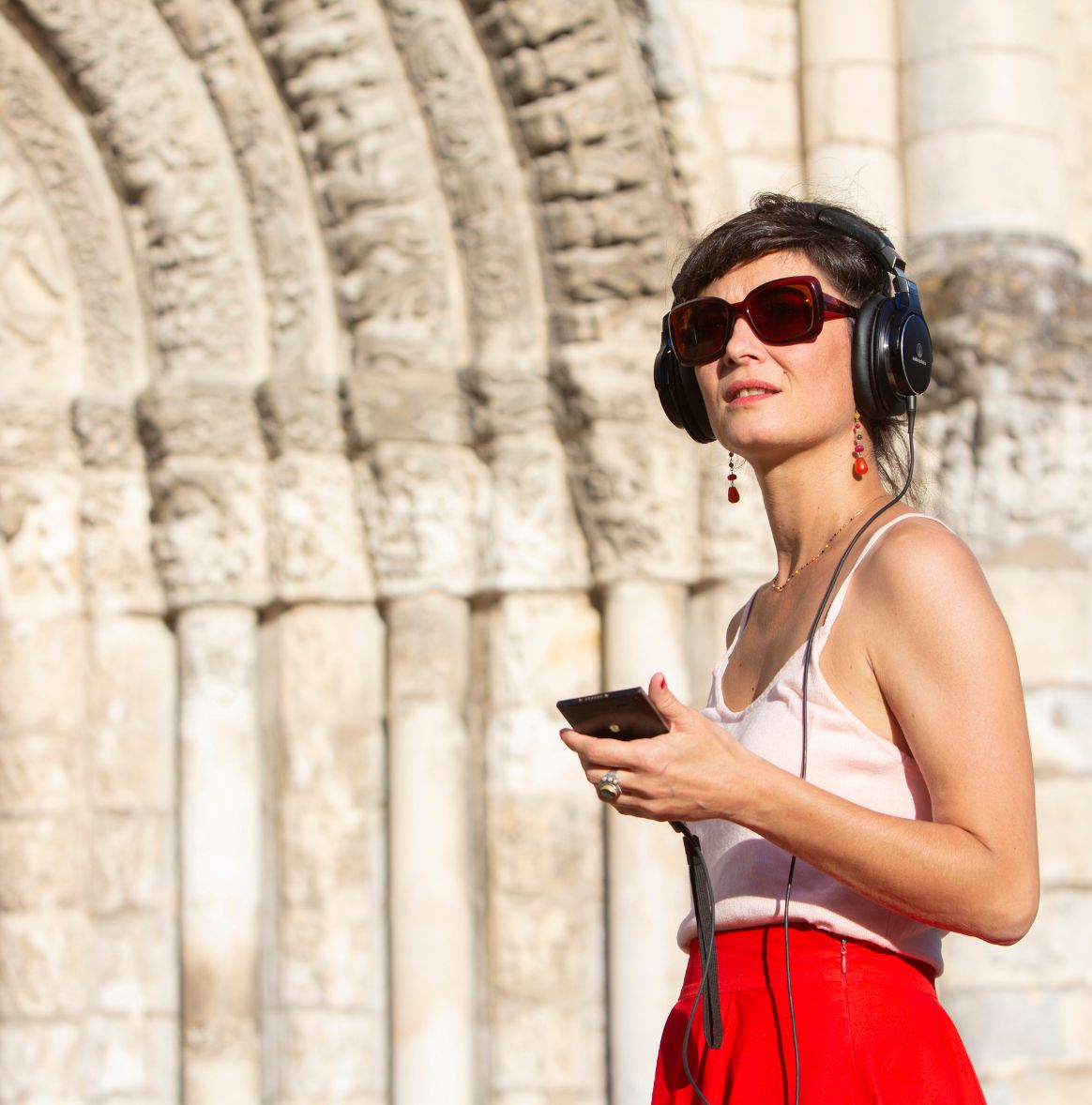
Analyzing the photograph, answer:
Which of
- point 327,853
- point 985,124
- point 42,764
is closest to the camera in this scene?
point 985,124

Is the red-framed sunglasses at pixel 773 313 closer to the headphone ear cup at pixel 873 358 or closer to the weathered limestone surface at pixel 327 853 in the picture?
the headphone ear cup at pixel 873 358

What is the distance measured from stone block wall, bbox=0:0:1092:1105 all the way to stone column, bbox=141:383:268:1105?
11 millimetres

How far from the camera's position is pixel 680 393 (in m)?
1.80

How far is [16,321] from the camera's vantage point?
4.60m

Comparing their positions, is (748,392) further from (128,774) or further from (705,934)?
(128,774)

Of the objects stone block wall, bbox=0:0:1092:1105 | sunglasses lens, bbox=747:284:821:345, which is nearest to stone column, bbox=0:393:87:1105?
stone block wall, bbox=0:0:1092:1105

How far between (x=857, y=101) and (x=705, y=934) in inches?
123

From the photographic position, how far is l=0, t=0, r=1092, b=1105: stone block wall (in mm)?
4082

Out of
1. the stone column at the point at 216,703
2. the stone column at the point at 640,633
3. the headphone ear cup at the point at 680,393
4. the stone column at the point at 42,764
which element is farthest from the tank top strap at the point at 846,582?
the stone column at the point at 42,764

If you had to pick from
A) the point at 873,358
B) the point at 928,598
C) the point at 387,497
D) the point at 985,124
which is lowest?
the point at 928,598

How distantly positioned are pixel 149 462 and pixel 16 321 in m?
0.63

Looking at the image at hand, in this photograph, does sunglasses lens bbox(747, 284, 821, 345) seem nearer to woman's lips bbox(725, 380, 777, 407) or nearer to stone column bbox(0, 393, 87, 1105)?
woman's lips bbox(725, 380, 777, 407)

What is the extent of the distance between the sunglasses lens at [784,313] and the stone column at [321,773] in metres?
2.87

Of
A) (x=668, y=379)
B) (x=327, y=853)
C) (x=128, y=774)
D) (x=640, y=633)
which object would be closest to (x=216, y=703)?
(x=128, y=774)
